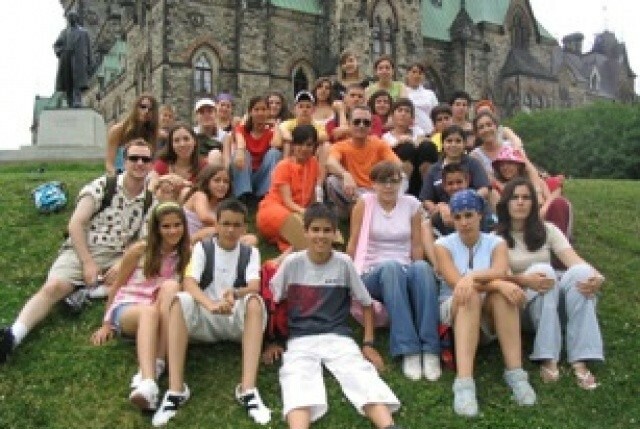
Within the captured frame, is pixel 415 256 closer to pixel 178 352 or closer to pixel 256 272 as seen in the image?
pixel 256 272

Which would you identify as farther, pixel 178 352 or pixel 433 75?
pixel 433 75

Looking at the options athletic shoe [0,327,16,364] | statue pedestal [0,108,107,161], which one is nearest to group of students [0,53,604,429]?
athletic shoe [0,327,16,364]

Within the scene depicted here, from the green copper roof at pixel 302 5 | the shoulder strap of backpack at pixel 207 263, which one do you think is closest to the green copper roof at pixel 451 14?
the green copper roof at pixel 302 5

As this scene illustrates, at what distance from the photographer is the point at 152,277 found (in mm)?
6461

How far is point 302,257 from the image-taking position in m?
6.43

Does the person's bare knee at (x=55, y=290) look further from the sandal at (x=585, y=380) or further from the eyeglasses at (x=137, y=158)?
the sandal at (x=585, y=380)

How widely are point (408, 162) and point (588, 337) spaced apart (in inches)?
133

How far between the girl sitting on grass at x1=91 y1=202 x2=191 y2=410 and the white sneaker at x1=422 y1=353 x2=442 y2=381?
213 cm

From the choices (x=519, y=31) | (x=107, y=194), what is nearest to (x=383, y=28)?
(x=519, y=31)

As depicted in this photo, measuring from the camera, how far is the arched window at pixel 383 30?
37656mm

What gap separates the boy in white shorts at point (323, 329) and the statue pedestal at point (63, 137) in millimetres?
13491

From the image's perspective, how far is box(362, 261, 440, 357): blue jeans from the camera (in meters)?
6.33

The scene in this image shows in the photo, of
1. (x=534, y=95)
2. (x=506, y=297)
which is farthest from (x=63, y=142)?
(x=534, y=95)

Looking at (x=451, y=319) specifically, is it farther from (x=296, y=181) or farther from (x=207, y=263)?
(x=296, y=181)
